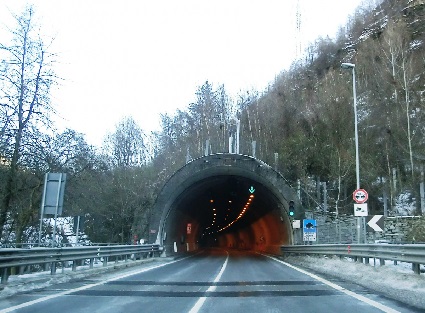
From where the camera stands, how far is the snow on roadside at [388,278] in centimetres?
1078

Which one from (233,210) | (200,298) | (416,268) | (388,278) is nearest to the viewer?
(200,298)

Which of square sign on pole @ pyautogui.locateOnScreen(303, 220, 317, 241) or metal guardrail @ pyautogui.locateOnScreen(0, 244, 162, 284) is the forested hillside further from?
square sign on pole @ pyautogui.locateOnScreen(303, 220, 317, 241)

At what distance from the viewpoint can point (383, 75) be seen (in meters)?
41.8

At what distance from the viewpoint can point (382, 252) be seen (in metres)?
15.3

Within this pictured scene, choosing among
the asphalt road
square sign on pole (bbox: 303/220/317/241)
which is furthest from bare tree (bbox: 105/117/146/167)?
the asphalt road

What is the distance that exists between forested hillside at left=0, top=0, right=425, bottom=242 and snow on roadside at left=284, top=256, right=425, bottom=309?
513 inches

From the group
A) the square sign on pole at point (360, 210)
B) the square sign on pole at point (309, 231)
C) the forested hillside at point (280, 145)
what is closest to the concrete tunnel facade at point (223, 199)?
the forested hillside at point (280, 145)

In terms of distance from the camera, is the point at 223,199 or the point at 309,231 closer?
the point at 309,231

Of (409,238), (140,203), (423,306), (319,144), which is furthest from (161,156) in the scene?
(423,306)

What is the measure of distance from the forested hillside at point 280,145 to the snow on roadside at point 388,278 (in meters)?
13.0

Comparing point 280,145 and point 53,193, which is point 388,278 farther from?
point 280,145

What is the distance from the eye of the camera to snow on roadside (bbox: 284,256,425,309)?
10781 millimetres

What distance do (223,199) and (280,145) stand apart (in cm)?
870

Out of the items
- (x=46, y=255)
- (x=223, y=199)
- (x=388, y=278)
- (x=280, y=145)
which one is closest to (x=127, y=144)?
(x=223, y=199)
